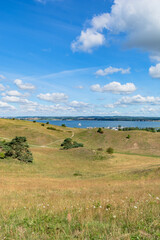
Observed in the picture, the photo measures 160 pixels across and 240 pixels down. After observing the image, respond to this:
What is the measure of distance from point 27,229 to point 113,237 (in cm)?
250

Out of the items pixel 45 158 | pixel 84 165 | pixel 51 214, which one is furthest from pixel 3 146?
pixel 51 214

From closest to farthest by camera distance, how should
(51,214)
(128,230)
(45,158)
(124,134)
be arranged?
1. (128,230)
2. (51,214)
3. (45,158)
4. (124,134)

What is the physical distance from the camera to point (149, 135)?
77.7m

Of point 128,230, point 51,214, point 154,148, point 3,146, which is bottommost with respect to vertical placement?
point 154,148

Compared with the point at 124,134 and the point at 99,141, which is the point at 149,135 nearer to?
the point at 124,134

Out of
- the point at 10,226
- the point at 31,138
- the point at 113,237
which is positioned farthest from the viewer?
the point at 31,138

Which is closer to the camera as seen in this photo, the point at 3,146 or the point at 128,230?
the point at 128,230

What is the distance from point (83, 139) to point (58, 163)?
42.3 metres

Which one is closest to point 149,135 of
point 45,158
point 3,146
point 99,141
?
point 99,141

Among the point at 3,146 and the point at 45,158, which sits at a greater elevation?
the point at 3,146

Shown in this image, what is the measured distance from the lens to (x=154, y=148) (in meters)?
67.4

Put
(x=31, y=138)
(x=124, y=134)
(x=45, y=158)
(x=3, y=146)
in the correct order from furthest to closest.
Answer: (x=124, y=134), (x=31, y=138), (x=45, y=158), (x=3, y=146)

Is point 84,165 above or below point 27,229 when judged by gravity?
below

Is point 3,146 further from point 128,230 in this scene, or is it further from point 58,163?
point 128,230
